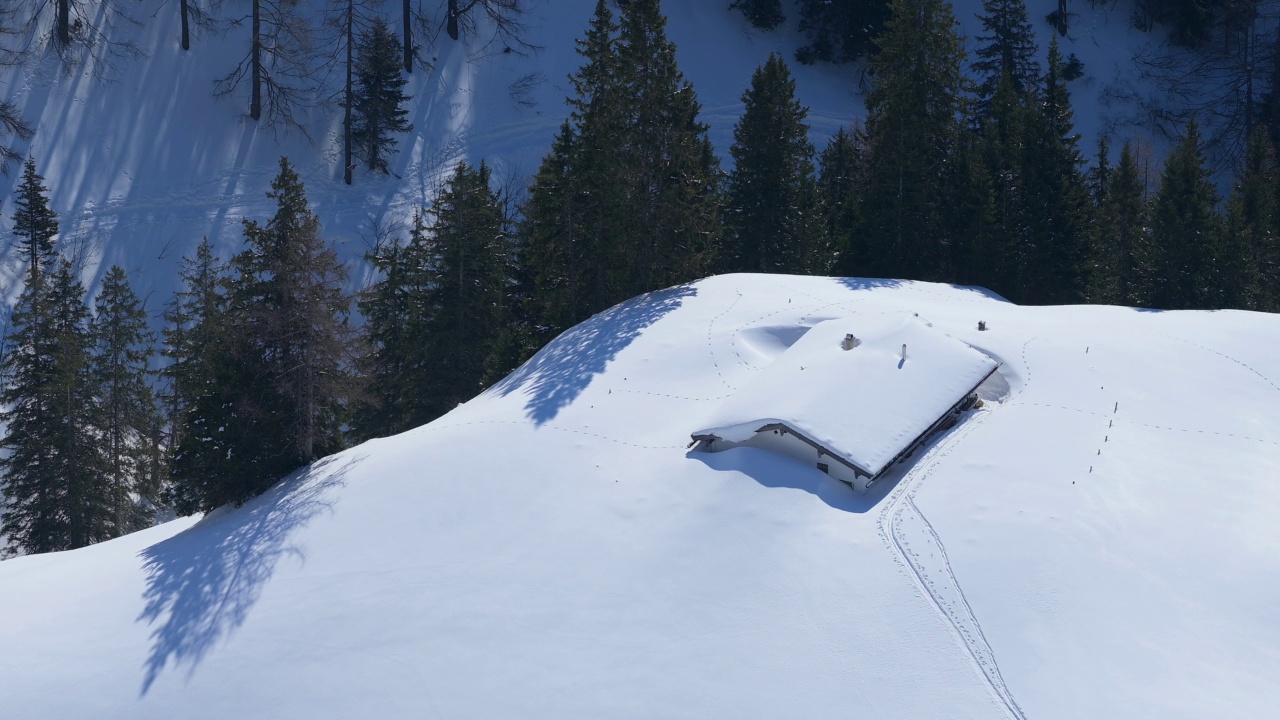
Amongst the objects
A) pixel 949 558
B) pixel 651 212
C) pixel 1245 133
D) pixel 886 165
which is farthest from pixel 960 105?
pixel 1245 133

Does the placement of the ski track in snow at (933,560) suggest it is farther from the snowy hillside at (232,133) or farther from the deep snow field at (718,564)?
the snowy hillside at (232,133)

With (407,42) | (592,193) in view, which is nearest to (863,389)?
(592,193)

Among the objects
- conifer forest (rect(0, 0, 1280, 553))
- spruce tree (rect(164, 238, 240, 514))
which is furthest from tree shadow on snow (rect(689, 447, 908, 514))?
spruce tree (rect(164, 238, 240, 514))

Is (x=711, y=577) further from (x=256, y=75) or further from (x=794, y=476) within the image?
(x=256, y=75)

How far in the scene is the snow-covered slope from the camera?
43.4ft

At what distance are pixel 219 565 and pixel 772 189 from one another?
2349 centimetres

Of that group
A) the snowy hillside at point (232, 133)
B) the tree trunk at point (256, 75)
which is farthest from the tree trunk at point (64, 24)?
the tree trunk at point (256, 75)

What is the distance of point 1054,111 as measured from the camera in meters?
35.8

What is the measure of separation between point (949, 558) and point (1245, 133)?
171 feet

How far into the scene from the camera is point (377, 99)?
45250 millimetres

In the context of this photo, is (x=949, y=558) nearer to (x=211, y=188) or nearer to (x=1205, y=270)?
(x=1205, y=270)

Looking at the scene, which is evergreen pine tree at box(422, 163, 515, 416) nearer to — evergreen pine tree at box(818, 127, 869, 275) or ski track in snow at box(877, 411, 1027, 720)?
evergreen pine tree at box(818, 127, 869, 275)

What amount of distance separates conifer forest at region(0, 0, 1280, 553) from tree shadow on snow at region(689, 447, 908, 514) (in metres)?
9.27

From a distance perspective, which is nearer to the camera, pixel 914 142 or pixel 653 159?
pixel 653 159
